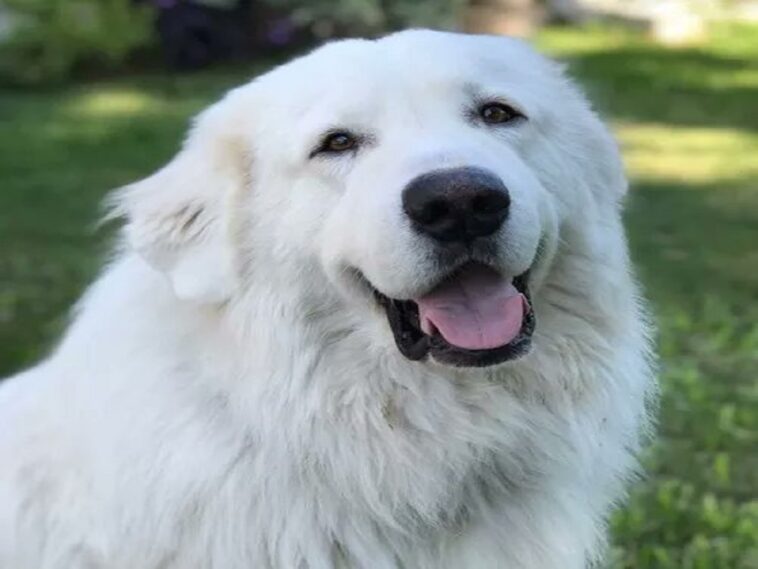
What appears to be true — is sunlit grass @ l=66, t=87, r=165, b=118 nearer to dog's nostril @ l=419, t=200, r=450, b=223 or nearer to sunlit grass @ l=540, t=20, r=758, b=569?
sunlit grass @ l=540, t=20, r=758, b=569

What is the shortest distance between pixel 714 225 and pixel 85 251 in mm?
4336

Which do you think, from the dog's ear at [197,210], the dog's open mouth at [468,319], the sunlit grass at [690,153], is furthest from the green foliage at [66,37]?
the dog's open mouth at [468,319]

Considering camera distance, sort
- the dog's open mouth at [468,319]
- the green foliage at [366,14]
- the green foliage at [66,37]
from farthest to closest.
Answer: 1. the green foliage at [66,37]
2. the green foliage at [366,14]
3. the dog's open mouth at [468,319]

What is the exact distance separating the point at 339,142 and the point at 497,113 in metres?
0.39

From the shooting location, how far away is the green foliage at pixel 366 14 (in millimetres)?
16453

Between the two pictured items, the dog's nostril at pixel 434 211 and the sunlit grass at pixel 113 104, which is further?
the sunlit grass at pixel 113 104

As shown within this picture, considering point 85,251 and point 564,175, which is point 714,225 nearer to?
point 85,251

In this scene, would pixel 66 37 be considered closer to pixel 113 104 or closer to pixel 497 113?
pixel 113 104

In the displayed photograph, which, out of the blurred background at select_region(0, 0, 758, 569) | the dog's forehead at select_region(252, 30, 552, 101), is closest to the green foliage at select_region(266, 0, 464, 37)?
the blurred background at select_region(0, 0, 758, 569)

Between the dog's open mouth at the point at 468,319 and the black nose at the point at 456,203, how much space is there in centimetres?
16

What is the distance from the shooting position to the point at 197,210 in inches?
127

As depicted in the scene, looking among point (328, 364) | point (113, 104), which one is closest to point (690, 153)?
point (113, 104)

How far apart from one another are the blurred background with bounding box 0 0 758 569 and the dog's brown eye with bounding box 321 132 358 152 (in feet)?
3.63

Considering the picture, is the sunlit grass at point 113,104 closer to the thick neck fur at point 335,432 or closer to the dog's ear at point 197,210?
the dog's ear at point 197,210
